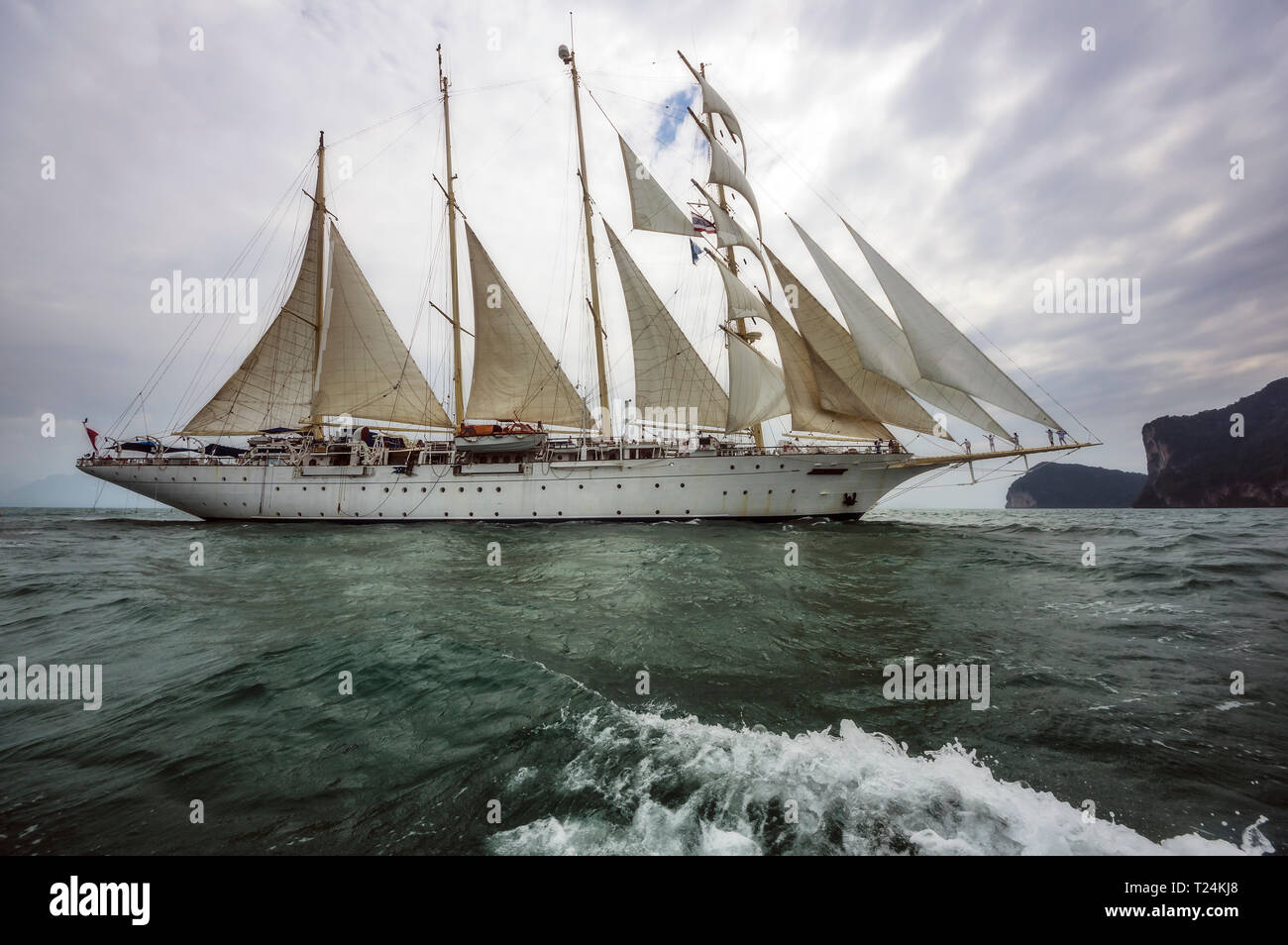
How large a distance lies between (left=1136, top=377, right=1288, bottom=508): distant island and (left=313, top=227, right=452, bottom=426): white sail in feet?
403

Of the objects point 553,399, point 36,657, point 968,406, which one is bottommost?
point 36,657

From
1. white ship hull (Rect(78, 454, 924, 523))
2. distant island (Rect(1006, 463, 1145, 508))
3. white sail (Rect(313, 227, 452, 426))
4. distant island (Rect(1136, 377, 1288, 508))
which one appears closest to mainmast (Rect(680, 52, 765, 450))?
white ship hull (Rect(78, 454, 924, 523))

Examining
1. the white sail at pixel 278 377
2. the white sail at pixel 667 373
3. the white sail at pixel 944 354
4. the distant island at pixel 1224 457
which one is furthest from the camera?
the distant island at pixel 1224 457

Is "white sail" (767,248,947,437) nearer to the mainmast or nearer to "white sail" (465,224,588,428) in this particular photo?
the mainmast

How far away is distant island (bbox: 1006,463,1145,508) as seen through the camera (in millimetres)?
121812

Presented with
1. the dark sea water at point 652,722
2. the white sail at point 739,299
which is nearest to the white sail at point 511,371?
the white sail at point 739,299

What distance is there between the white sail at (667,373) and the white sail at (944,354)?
10.2 meters

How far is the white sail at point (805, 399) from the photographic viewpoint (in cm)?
2295

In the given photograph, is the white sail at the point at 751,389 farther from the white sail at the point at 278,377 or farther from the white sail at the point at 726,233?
the white sail at the point at 278,377

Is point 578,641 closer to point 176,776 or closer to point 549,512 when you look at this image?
point 176,776

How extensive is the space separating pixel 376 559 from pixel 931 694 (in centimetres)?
Result: 1348

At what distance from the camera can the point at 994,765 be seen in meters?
3.14
